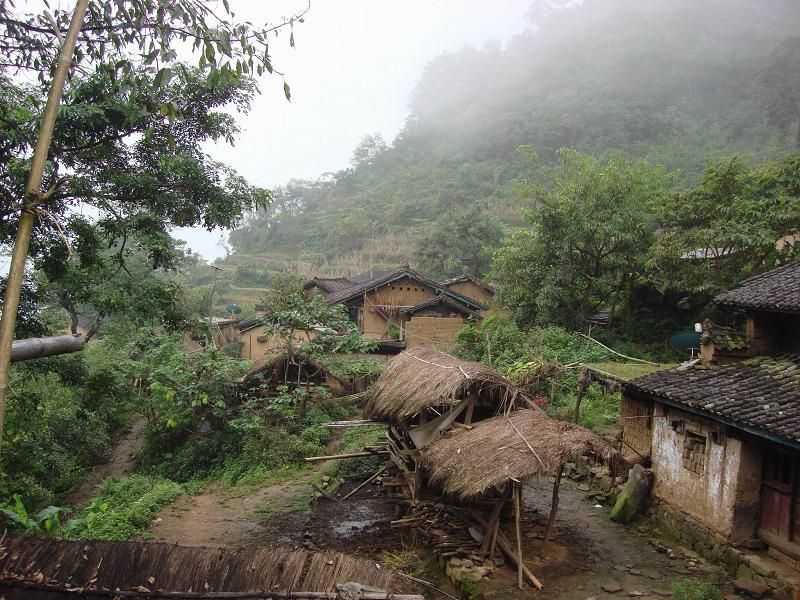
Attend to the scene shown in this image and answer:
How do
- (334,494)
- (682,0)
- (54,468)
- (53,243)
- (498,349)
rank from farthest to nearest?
(682,0), (498,349), (54,468), (334,494), (53,243)

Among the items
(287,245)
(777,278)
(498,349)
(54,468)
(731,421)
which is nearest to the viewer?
(731,421)

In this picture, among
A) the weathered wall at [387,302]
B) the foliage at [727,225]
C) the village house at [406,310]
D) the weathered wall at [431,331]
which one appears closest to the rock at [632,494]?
the foliage at [727,225]

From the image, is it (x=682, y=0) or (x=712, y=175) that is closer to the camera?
(x=712, y=175)

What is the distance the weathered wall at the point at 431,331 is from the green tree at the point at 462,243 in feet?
29.6

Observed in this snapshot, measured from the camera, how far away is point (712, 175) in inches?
736

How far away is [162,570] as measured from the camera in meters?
3.72

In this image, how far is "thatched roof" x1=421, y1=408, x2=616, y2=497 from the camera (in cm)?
779

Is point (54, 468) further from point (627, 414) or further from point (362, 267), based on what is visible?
point (362, 267)

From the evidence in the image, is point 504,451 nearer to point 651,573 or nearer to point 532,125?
point 651,573

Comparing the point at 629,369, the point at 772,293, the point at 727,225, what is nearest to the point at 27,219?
the point at 772,293

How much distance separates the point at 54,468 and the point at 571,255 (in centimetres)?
1835

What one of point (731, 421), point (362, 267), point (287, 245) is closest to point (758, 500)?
point (731, 421)

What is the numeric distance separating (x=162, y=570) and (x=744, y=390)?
924 centimetres

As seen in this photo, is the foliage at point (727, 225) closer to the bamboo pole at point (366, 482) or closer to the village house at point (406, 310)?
the village house at point (406, 310)
